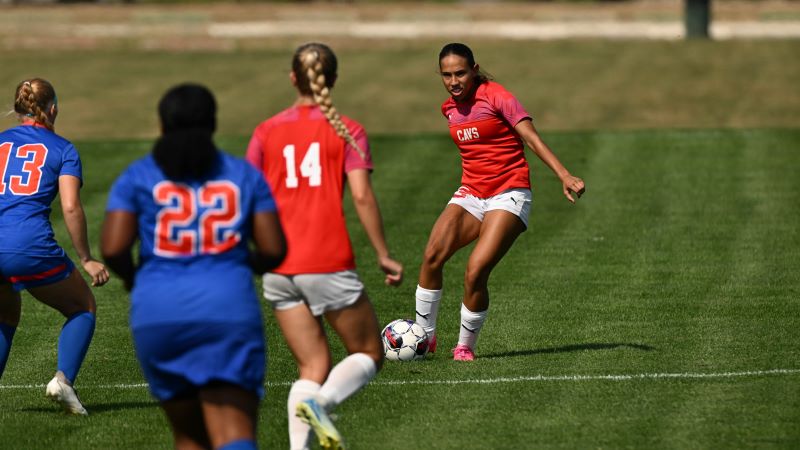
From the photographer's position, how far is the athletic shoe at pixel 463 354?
11438 millimetres

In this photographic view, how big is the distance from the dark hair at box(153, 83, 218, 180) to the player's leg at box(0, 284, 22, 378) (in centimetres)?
373

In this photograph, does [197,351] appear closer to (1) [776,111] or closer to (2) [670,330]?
(2) [670,330]

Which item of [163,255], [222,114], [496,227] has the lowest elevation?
[222,114]

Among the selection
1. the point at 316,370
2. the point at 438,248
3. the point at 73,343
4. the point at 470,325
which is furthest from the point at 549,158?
the point at 73,343

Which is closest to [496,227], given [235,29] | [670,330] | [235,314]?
[670,330]

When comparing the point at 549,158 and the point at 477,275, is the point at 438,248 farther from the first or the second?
the point at 549,158

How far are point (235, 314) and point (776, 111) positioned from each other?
26.0 metres

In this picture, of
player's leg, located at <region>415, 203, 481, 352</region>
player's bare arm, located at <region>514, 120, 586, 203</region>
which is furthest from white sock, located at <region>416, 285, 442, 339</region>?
player's bare arm, located at <region>514, 120, 586, 203</region>

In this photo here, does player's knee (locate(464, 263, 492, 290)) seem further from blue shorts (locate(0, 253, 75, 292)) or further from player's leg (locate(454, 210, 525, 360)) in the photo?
blue shorts (locate(0, 253, 75, 292))

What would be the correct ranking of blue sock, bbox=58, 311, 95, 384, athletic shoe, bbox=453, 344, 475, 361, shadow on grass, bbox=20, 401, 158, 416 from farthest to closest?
athletic shoe, bbox=453, 344, 475, 361 < shadow on grass, bbox=20, 401, 158, 416 < blue sock, bbox=58, 311, 95, 384

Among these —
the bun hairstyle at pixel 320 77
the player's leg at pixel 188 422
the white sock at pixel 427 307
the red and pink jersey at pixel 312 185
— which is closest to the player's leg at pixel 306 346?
the red and pink jersey at pixel 312 185

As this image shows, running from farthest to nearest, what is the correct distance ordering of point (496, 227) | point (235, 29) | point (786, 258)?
point (235, 29) → point (786, 258) → point (496, 227)

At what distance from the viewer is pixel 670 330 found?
12.5 meters

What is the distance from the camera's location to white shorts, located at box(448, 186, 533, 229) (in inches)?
441
